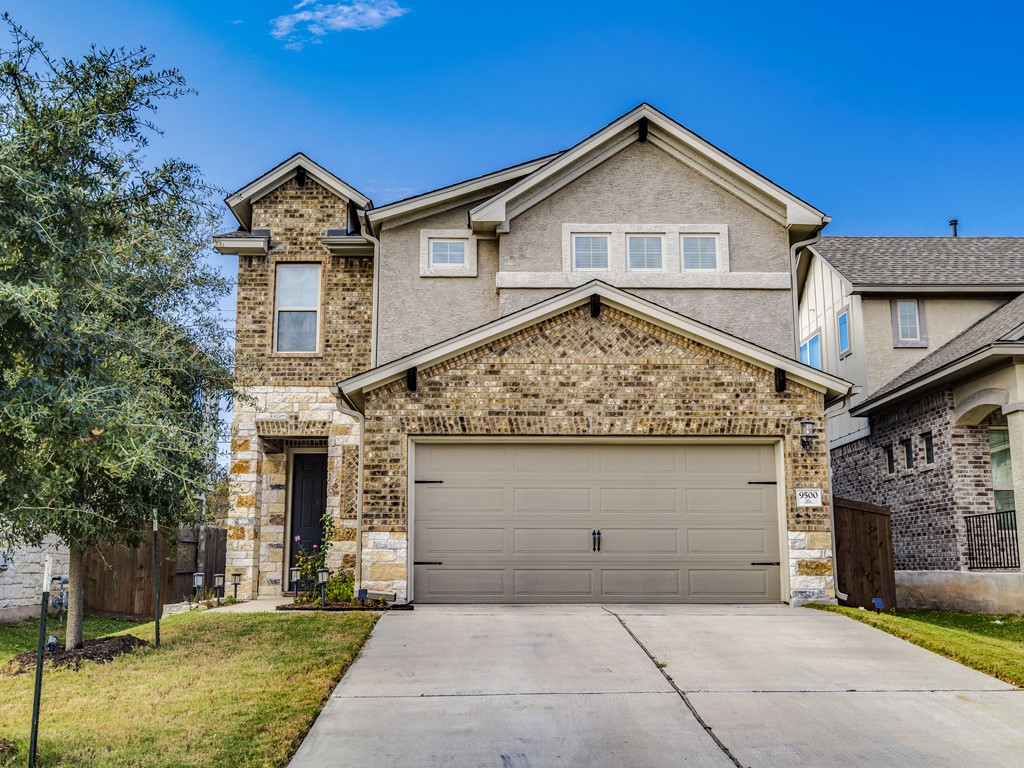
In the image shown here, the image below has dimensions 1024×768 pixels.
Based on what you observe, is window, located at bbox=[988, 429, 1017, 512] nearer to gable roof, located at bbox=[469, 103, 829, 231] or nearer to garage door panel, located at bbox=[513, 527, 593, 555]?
gable roof, located at bbox=[469, 103, 829, 231]

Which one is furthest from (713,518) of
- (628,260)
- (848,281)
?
(848,281)

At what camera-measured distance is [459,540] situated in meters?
12.8

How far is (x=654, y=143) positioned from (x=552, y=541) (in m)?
7.15

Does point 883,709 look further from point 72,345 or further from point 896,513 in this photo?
point 896,513

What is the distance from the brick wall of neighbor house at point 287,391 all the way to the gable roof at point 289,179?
0.13 metres

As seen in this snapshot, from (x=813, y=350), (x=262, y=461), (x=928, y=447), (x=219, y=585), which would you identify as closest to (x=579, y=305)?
(x=262, y=461)

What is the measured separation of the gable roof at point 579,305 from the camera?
41.3 ft

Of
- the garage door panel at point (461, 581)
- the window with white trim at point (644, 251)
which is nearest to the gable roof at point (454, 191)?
the window with white trim at point (644, 251)

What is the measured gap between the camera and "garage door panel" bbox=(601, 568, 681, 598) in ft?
42.0

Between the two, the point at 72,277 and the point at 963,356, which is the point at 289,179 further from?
the point at 963,356

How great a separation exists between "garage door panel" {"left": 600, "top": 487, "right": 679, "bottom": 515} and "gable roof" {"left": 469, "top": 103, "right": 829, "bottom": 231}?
491 centimetres

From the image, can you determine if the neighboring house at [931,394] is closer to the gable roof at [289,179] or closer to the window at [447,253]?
the window at [447,253]

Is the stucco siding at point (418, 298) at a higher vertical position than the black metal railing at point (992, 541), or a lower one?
higher

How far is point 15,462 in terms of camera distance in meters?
5.94
